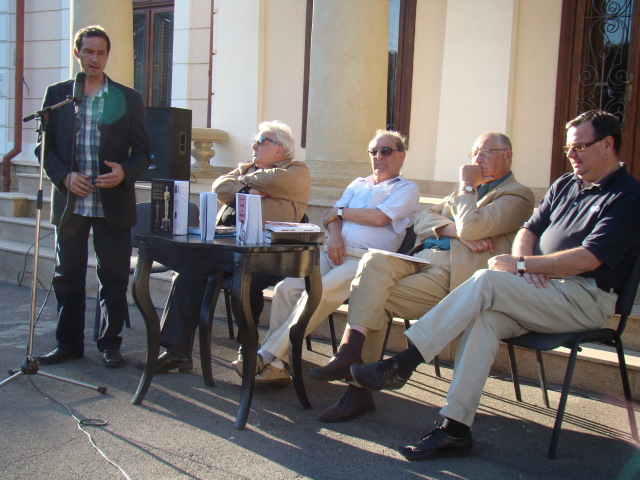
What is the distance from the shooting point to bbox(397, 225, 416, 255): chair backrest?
4312mm

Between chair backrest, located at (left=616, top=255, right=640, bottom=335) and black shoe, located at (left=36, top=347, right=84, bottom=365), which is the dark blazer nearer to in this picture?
black shoe, located at (left=36, top=347, right=84, bottom=365)

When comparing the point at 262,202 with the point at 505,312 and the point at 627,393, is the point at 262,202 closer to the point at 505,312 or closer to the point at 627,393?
the point at 505,312

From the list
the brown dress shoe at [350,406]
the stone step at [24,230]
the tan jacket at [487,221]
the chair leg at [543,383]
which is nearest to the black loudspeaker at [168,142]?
the stone step at [24,230]

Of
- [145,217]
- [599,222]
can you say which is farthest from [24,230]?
[599,222]

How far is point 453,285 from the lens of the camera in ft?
12.8

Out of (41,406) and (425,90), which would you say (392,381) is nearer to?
(41,406)

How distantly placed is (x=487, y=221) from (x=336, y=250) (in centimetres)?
97

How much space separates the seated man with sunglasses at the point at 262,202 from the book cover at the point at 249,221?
0.71 meters

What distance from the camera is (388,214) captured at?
4289 mm

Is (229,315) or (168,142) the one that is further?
(168,142)

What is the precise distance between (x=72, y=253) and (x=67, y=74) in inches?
297

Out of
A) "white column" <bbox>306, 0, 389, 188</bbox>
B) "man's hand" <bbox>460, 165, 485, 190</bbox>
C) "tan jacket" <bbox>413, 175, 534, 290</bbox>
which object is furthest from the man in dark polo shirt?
"white column" <bbox>306, 0, 389, 188</bbox>

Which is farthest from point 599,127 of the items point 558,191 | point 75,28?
point 75,28

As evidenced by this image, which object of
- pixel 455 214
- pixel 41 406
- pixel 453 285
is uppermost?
pixel 455 214
